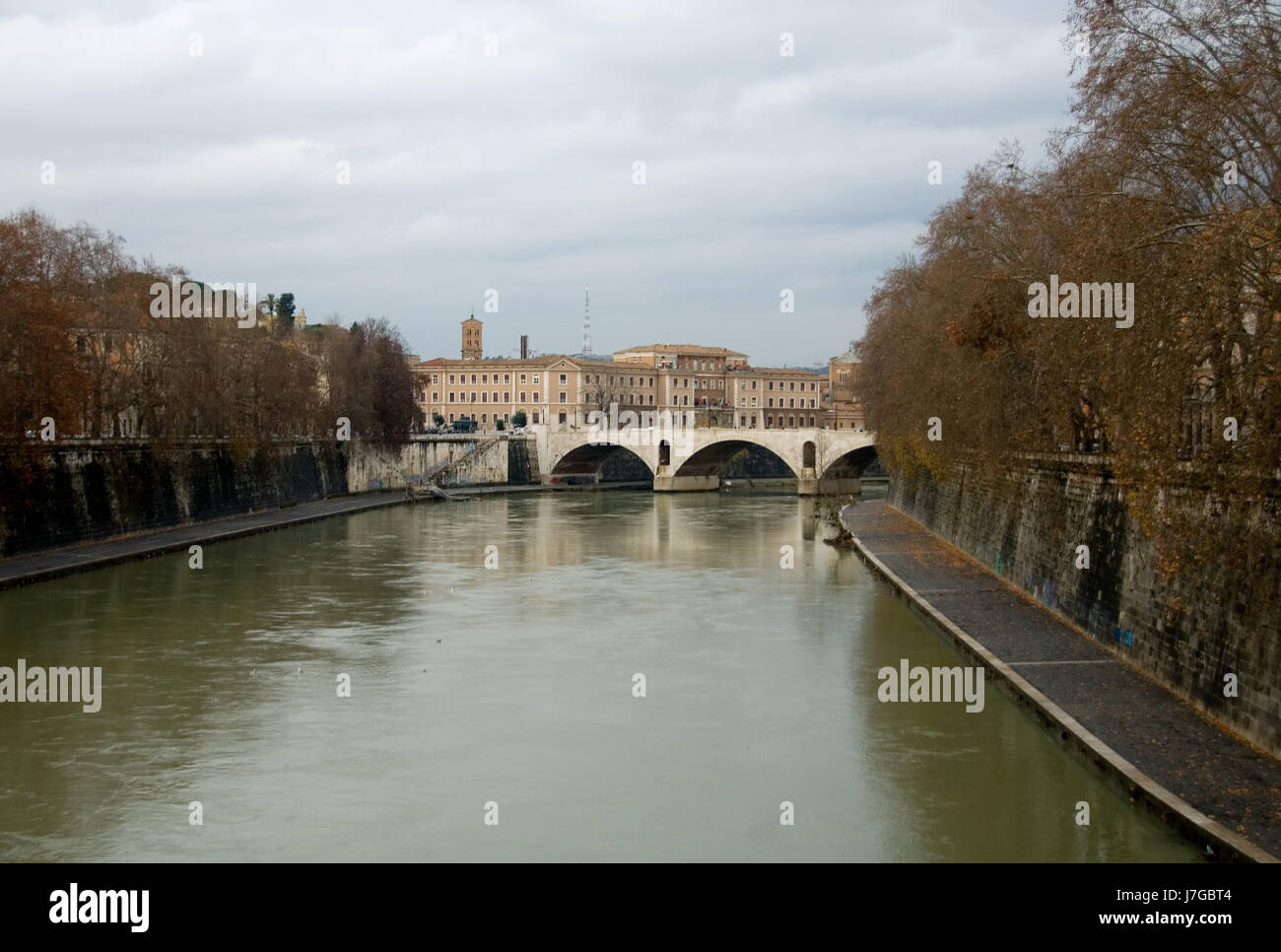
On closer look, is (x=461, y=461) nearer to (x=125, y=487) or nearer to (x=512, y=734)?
(x=125, y=487)

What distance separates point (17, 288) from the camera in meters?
27.8

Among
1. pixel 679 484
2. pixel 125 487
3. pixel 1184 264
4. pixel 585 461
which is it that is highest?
pixel 1184 264

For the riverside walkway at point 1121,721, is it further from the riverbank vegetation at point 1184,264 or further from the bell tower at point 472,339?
the bell tower at point 472,339

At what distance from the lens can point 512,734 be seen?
16172mm

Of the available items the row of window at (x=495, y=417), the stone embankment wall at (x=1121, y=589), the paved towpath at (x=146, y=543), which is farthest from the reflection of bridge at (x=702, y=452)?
the stone embankment wall at (x=1121, y=589)

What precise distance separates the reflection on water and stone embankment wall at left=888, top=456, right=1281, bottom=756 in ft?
5.81

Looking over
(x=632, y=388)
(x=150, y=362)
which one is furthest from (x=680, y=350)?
(x=150, y=362)

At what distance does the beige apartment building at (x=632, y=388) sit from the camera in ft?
359

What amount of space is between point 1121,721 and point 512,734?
270 inches

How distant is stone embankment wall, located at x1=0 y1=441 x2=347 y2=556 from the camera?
30.3 meters

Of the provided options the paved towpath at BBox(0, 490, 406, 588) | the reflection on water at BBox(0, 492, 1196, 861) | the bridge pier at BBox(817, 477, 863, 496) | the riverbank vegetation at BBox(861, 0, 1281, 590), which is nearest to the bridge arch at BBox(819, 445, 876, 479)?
the bridge pier at BBox(817, 477, 863, 496)

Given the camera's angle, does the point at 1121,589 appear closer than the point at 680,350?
Yes

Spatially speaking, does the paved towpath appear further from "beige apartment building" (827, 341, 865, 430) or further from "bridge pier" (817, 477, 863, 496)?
"beige apartment building" (827, 341, 865, 430)
